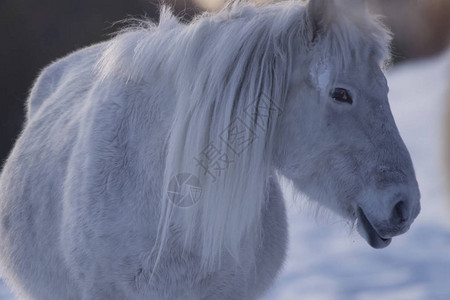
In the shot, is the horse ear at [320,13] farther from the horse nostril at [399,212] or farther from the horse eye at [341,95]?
the horse nostril at [399,212]

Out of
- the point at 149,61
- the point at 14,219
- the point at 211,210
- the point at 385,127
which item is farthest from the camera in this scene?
the point at 14,219

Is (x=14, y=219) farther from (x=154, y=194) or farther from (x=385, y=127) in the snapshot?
(x=385, y=127)

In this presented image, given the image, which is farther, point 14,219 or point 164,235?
point 14,219

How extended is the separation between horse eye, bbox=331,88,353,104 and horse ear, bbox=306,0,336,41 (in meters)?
0.19

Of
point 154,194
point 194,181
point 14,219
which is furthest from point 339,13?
point 14,219

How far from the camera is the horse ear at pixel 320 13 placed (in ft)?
6.38

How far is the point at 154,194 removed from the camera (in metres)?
2.18

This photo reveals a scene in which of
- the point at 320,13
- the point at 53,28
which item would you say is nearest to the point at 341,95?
the point at 320,13

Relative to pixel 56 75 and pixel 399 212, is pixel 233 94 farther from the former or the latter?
pixel 56 75

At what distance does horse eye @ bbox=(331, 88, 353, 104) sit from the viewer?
76.4 inches

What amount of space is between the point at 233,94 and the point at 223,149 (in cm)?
17

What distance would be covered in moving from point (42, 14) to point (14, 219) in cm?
702

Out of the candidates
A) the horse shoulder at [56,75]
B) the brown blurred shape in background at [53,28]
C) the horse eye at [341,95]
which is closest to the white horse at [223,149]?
the horse eye at [341,95]

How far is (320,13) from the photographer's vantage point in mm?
1958
